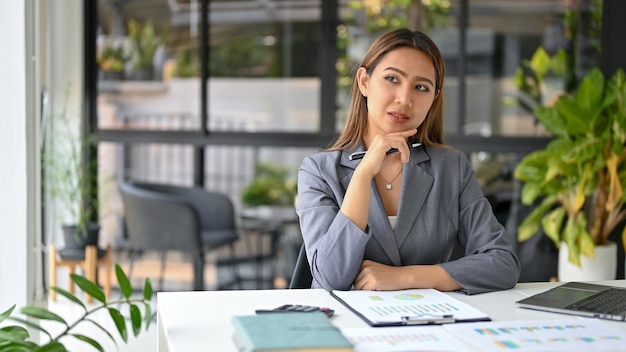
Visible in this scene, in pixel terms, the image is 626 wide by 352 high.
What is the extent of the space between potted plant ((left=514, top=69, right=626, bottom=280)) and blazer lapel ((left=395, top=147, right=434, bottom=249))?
2.08 m

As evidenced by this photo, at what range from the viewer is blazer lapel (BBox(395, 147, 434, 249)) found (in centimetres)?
240

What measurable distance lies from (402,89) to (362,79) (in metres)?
0.17

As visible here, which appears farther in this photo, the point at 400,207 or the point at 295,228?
the point at 295,228

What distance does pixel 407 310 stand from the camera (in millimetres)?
1967

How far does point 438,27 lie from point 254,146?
1.33 metres

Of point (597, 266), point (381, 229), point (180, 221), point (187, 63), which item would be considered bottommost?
point (597, 266)

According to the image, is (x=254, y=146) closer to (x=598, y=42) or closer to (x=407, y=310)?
(x=598, y=42)

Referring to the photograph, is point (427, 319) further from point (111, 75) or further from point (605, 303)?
point (111, 75)

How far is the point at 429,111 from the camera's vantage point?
2.56m

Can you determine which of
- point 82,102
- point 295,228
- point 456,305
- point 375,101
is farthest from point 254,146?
point 456,305

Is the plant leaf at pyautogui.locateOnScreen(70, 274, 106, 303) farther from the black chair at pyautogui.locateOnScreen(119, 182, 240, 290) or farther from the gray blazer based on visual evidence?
the black chair at pyautogui.locateOnScreen(119, 182, 240, 290)

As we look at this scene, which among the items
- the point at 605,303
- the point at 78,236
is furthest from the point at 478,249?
the point at 78,236

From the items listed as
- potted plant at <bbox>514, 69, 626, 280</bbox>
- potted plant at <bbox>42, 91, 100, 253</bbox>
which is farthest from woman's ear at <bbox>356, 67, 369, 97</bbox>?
potted plant at <bbox>42, 91, 100, 253</bbox>

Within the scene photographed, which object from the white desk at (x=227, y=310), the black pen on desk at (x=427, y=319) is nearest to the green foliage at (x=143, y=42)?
the white desk at (x=227, y=310)
